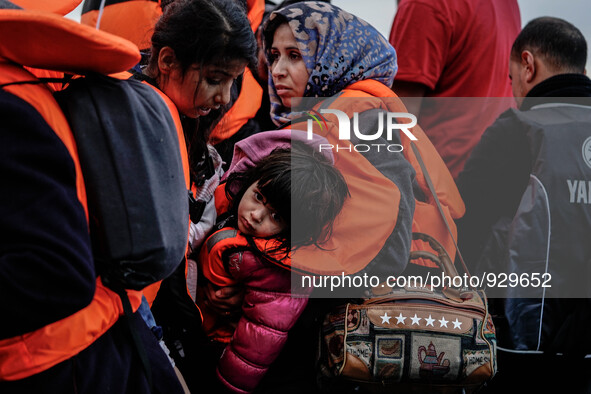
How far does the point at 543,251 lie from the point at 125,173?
5.32 ft

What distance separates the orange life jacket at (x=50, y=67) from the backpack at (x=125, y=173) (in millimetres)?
31

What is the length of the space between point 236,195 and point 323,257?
15.2 inches

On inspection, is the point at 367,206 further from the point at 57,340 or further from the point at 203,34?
the point at 57,340

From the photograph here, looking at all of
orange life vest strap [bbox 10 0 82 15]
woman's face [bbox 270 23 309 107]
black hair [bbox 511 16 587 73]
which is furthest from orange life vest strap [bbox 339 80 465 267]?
orange life vest strap [bbox 10 0 82 15]

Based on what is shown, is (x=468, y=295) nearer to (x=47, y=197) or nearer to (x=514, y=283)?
(x=514, y=283)

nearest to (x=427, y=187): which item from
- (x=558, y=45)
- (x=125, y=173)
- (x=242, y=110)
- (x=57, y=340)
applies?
(x=242, y=110)

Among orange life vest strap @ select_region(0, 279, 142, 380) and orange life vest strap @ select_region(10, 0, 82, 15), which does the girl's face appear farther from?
orange life vest strap @ select_region(10, 0, 82, 15)

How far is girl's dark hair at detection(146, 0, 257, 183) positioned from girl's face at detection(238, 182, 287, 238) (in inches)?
17.6

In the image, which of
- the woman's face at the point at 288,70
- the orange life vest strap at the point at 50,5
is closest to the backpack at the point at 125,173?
the orange life vest strap at the point at 50,5

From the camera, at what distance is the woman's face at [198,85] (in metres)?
1.43

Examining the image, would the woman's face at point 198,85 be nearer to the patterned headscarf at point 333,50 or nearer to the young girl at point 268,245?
the young girl at point 268,245

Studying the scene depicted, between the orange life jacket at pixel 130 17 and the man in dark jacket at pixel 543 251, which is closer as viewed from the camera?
the man in dark jacket at pixel 543 251

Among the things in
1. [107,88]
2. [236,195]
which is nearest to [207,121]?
[236,195]

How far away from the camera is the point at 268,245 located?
168 cm
